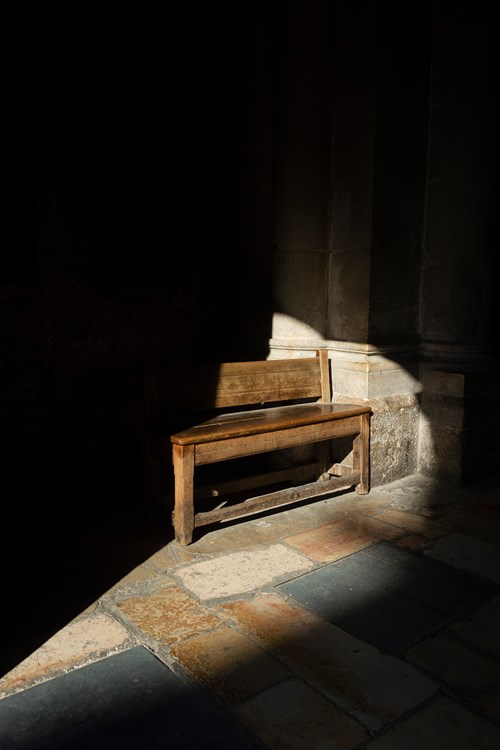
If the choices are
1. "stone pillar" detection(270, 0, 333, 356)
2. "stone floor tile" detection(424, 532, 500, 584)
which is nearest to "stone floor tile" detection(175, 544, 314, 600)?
"stone floor tile" detection(424, 532, 500, 584)

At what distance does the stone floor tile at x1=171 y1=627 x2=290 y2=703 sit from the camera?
2.30 meters

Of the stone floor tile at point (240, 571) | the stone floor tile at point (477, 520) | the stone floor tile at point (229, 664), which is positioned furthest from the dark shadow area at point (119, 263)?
the stone floor tile at point (229, 664)

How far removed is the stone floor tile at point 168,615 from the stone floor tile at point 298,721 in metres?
0.50

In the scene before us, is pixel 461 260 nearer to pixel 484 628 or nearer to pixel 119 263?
pixel 119 263

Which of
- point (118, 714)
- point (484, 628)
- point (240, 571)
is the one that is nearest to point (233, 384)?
point (240, 571)

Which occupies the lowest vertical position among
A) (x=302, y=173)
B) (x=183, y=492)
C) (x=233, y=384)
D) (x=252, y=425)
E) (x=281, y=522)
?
(x=281, y=522)

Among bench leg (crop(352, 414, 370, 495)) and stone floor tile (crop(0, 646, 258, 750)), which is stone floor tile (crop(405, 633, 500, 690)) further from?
bench leg (crop(352, 414, 370, 495))

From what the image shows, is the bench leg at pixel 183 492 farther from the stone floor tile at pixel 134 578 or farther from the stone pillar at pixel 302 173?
the stone pillar at pixel 302 173

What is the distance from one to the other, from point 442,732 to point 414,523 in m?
1.87

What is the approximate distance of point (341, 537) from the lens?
3668mm

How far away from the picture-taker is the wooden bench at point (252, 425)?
3572mm

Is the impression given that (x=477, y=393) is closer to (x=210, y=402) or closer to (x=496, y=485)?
(x=496, y=485)

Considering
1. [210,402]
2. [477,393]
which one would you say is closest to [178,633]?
[210,402]

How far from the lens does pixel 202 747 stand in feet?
6.53
